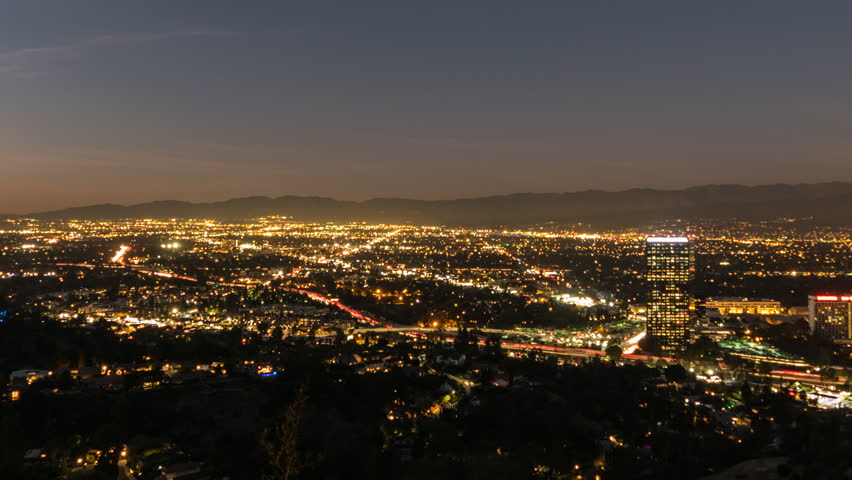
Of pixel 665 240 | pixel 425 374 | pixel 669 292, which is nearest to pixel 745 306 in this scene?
pixel 665 240

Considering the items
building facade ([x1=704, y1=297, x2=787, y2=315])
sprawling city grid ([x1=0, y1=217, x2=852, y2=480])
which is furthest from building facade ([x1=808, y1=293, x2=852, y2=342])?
building facade ([x1=704, y1=297, x2=787, y2=315])

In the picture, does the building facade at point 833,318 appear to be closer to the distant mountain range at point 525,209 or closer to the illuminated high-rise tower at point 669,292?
the illuminated high-rise tower at point 669,292

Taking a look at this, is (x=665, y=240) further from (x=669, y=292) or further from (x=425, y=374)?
(x=425, y=374)

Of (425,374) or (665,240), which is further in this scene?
(665,240)

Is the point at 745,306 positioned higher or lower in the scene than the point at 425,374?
lower

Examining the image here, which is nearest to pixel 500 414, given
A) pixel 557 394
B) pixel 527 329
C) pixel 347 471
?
pixel 557 394

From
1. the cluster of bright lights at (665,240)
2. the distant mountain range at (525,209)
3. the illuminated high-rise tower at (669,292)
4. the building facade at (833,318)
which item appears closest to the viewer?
the illuminated high-rise tower at (669,292)

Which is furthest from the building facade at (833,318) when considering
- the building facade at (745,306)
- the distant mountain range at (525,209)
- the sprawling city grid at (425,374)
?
the distant mountain range at (525,209)
